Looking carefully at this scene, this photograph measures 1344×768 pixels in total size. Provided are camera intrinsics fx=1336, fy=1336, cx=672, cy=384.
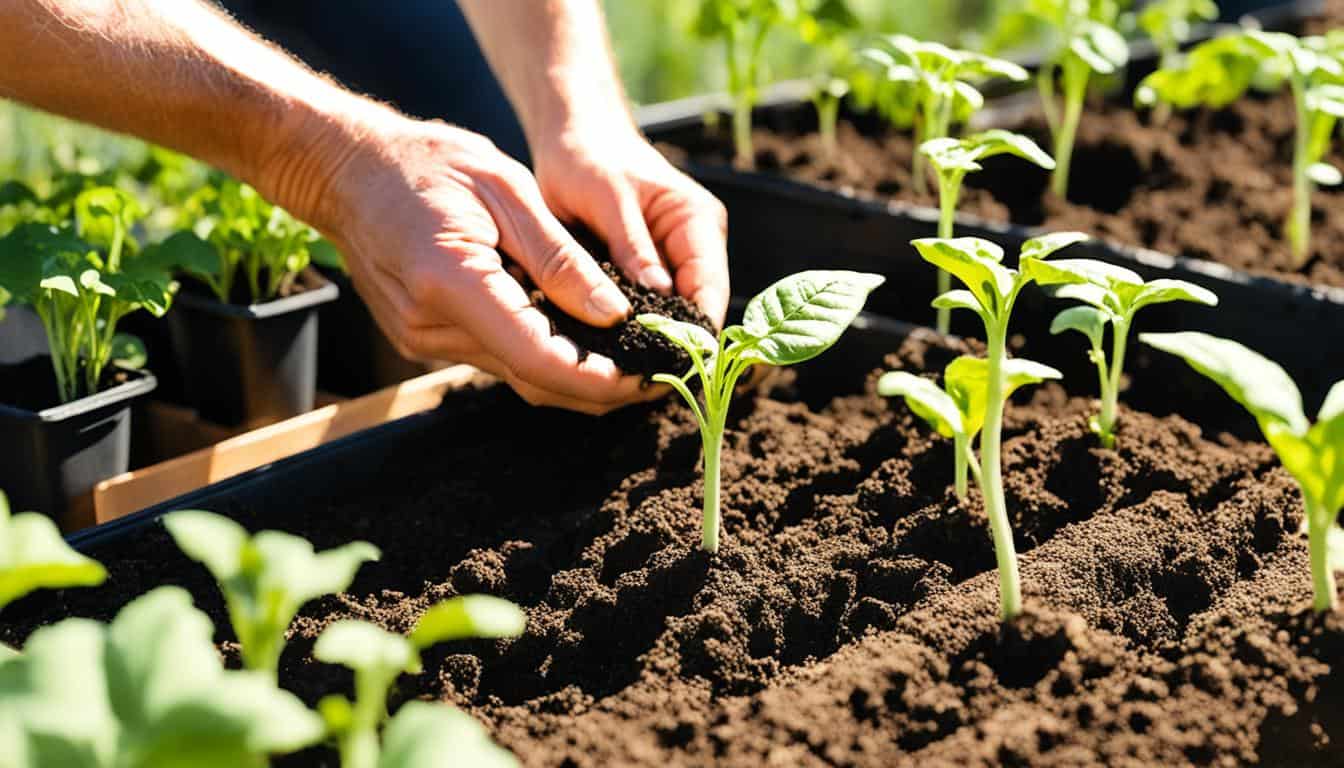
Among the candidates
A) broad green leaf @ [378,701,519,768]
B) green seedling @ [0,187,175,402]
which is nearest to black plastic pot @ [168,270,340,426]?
green seedling @ [0,187,175,402]

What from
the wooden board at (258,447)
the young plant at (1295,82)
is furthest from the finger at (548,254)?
the young plant at (1295,82)

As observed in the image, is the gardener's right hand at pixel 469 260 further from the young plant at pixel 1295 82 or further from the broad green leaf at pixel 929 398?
the young plant at pixel 1295 82

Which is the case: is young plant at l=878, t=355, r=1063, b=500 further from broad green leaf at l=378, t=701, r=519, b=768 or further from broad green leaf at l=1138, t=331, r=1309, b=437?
broad green leaf at l=378, t=701, r=519, b=768

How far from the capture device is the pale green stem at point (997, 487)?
1.30 meters

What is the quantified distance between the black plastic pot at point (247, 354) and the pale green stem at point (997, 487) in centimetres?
113

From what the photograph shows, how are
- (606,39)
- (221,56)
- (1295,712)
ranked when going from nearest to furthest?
(1295,712)
(221,56)
(606,39)

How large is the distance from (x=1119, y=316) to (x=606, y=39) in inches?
46.3

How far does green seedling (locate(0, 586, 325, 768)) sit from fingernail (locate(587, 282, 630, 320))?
0.85 meters

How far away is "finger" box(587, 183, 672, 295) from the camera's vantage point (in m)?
1.81

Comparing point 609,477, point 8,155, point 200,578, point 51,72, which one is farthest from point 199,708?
point 8,155

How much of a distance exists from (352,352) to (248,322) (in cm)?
42

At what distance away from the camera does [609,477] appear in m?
1.71

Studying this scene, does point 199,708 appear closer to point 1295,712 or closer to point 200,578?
point 200,578

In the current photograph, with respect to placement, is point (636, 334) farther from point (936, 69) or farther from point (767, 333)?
point (936, 69)
